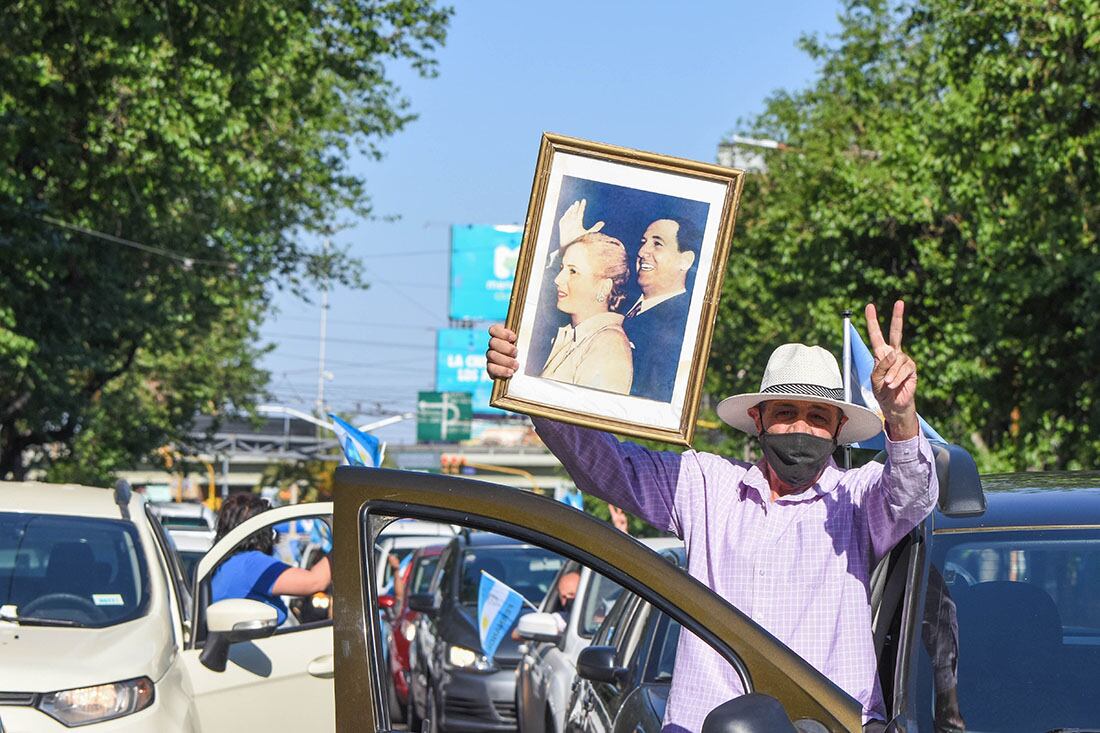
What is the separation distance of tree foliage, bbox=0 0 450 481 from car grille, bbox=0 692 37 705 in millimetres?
13222

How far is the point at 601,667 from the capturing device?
6.22 m

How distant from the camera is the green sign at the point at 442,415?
6638 centimetres

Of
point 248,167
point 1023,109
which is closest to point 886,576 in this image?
point 1023,109

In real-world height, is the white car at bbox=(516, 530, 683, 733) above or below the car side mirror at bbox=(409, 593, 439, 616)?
above

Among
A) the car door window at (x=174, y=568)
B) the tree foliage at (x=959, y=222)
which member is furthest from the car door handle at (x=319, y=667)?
the tree foliage at (x=959, y=222)

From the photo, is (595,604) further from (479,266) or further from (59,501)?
(479,266)

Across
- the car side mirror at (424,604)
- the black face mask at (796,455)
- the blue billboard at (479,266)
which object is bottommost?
the car side mirror at (424,604)

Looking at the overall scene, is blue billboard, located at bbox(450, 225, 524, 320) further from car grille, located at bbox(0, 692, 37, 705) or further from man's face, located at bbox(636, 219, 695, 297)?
man's face, located at bbox(636, 219, 695, 297)

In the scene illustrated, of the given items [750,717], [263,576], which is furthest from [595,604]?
[750,717]

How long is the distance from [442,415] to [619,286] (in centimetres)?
6288

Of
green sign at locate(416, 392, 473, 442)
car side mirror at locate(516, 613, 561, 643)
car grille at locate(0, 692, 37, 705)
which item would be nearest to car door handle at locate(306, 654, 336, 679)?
car grille at locate(0, 692, 37, 705)

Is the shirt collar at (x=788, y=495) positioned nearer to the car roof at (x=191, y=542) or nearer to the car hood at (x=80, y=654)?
the car hood at (x=80, y=654)

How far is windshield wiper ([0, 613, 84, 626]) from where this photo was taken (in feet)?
21.3

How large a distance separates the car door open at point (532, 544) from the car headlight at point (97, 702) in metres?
3.07
